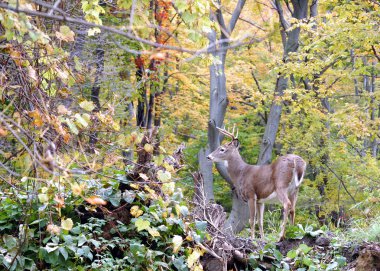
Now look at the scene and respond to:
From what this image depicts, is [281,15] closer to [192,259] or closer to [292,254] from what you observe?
[292,254]

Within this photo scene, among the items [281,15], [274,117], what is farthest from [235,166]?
[281,15]

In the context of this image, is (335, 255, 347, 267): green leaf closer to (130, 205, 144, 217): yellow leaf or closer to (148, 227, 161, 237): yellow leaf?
(148, 227, 161, 237): yellow leaf

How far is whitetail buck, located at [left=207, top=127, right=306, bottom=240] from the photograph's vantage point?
927 cm

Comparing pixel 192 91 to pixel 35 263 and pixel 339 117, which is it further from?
pixel 35 263

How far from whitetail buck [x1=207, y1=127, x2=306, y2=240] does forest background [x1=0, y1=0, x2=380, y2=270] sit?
2.35 feet

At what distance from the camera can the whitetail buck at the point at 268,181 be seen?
927 cm

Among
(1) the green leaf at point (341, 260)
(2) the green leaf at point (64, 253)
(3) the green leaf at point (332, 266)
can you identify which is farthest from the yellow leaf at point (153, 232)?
(1) the green leaf at point (341, 260)

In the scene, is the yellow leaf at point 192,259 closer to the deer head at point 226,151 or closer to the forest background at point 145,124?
the forest background at point 145,124

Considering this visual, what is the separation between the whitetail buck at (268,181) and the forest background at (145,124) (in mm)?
715

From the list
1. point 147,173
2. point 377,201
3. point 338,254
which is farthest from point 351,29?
point 147,173

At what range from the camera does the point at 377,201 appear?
12.0 meters

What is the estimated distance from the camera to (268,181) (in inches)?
389

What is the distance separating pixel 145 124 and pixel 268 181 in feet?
13.0

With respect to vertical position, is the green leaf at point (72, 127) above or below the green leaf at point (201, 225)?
above
